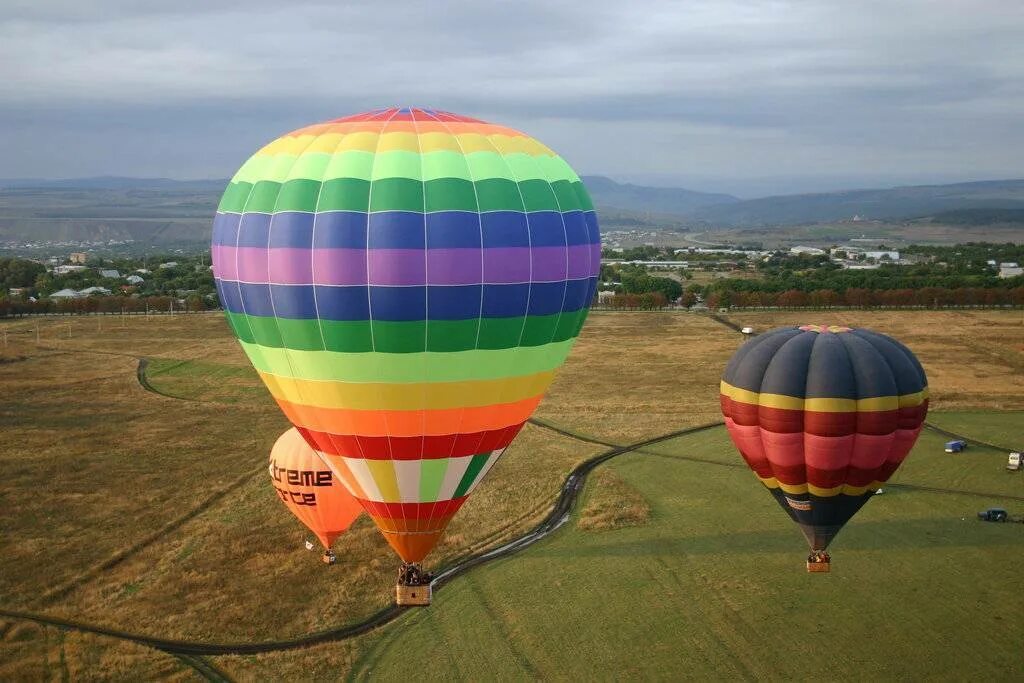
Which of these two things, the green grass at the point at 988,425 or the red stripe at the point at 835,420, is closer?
the red stripe at the point at 835,420

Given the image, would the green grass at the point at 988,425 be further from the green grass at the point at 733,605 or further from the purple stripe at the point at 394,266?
the purple stripe at the point at 394,266

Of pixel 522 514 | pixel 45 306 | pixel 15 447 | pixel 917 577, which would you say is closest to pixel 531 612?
pixel 522 514

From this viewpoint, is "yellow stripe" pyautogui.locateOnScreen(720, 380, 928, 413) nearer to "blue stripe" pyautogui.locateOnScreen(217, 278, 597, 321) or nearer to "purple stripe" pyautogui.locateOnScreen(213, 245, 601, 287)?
"blue stripe" pyautogui.locateOnScreen(217, 278, 597, 321)

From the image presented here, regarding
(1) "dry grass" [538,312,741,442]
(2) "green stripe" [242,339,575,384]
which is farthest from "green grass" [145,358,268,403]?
(2) "green stripe" [242,339,575,384]

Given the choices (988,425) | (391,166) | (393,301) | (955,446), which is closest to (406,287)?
(393,301)

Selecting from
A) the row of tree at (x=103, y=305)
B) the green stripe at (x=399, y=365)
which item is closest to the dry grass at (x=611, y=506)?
the green stripe at (x=399, y=365)

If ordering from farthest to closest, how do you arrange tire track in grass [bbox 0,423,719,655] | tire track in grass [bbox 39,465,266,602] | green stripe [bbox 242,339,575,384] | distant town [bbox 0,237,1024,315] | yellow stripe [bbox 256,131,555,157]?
distant town [bbox 0,237,1024,315] < tire track in grass [bbox 39,465,266,602] < tire track in grass [bbox 0,423,719,655] < yellow stripe [bbox 256,131,555,157] < green stripe [bbox 242,339,575,384]
